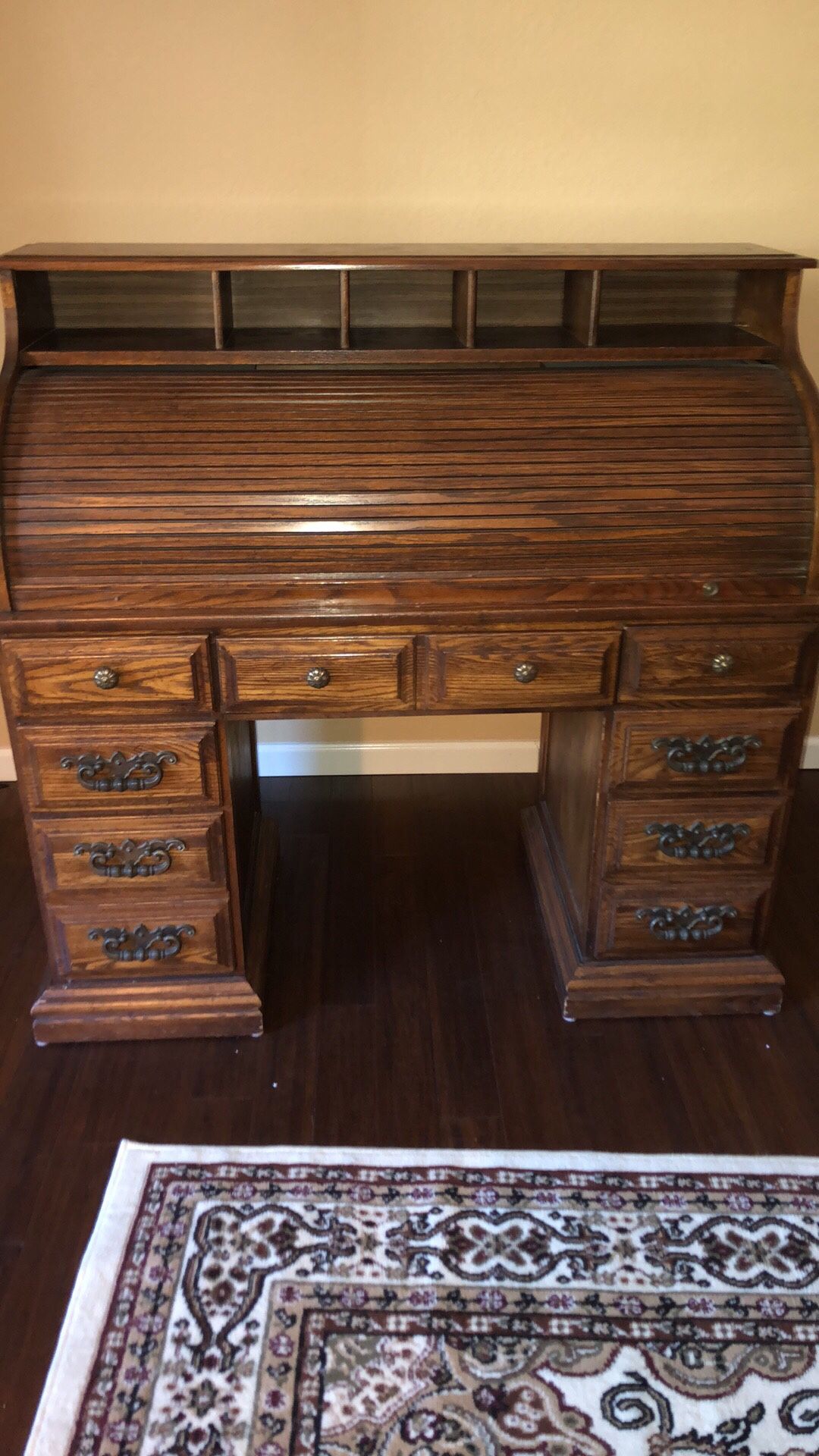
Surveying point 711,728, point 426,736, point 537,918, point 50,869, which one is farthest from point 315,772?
point 711,728

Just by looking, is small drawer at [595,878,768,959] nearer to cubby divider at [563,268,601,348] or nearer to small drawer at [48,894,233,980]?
small drawer at [48,894,233,980]

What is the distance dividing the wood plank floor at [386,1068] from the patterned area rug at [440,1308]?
0.20ft

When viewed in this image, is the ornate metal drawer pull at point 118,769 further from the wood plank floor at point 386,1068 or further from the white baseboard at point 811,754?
the white baseboard at point 811,754

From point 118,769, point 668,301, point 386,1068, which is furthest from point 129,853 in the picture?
point 668,301

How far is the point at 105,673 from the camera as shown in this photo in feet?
5.70

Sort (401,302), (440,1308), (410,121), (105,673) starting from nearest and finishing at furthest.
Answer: (440,1308) < (105,673) < (401,302) < (410,121)

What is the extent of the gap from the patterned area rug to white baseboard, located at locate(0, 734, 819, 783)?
50.5 inches

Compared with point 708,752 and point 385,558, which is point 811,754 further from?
point 385,558

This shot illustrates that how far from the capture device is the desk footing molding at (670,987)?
81.4 inches

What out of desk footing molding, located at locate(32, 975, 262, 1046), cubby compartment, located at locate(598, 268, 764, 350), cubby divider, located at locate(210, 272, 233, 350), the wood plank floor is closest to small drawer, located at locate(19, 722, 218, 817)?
desk footing molding, located at locate(32, 975, 262, 1046)

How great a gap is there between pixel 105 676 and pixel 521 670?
67 cm

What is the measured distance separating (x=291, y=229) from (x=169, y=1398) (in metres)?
2.15

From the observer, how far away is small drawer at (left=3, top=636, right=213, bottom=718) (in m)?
1.74

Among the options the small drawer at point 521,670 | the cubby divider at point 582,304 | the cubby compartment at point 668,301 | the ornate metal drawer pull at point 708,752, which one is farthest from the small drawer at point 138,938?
the cubby compartment at point 668,301
